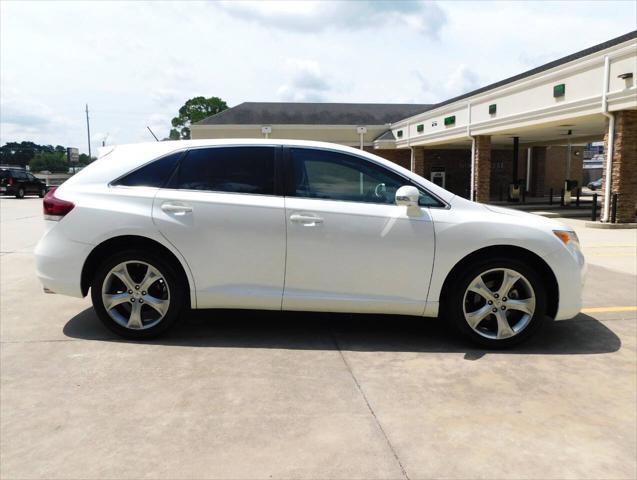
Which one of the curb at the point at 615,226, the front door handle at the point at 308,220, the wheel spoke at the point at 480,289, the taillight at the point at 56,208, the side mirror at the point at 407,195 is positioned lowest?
the curb at the point at 615,226

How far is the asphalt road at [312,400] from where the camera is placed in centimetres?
262

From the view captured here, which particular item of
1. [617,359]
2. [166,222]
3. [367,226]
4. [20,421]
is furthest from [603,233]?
[20,421]

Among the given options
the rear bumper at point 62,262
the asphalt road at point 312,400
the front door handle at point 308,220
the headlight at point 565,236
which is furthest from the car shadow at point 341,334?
the front door handle at point 308,220

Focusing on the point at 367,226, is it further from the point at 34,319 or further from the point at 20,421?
the point at 34,319

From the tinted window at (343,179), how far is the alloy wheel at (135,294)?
4.65ft

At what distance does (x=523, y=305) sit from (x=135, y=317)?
324 centimetres

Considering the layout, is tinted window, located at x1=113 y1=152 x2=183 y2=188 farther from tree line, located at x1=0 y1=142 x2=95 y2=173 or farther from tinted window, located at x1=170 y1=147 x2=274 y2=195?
tree line, located at x1=0 y1=142 x2=95 y2=173

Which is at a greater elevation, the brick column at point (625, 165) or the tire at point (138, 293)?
the brick column at point (625, 165)

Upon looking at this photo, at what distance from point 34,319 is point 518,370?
4.45 metres

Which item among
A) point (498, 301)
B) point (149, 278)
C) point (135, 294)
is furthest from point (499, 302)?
point (135, 294)

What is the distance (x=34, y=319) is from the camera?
5031 millimetres

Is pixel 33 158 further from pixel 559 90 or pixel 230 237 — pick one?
pixel 230 237

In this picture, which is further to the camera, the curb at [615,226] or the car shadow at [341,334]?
the curb at [615,226]

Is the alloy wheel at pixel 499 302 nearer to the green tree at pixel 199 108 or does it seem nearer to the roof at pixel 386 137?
the roof at pixel 386 137
